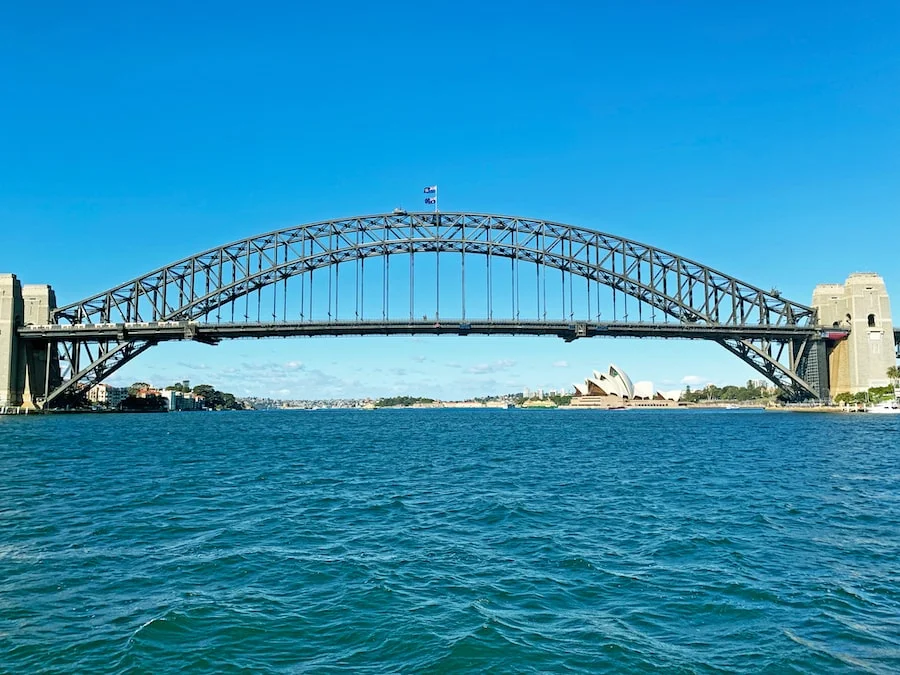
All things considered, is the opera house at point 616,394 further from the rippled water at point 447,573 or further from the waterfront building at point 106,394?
the rippled water at point 447,573

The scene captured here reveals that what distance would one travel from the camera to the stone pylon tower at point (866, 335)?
260ft

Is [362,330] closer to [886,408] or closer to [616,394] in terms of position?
[886,408]

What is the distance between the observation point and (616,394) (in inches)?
6727

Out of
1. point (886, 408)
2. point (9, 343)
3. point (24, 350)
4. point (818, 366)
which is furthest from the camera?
point (818, 366)

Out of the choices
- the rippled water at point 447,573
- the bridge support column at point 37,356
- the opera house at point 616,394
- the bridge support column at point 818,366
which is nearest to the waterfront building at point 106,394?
the bridge support column at point 37,356

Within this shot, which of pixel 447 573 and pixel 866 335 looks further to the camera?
pixel 866 335

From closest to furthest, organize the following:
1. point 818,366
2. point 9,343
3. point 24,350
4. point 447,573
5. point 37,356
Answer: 1. point 447,573
2. point 9,343
3. point 24,350
4. point 37,356
5. point 818,366

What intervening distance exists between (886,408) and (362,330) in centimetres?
5759

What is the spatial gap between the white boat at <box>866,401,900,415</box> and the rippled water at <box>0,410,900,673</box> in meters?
61.4

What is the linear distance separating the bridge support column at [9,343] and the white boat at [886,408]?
9300cm

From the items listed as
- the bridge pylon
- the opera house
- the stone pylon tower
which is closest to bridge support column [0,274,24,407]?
the bridge pylon

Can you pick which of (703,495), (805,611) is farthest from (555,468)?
(805,611)

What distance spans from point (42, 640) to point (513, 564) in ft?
21.8

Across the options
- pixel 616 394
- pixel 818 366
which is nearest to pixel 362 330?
pixel 818 366
